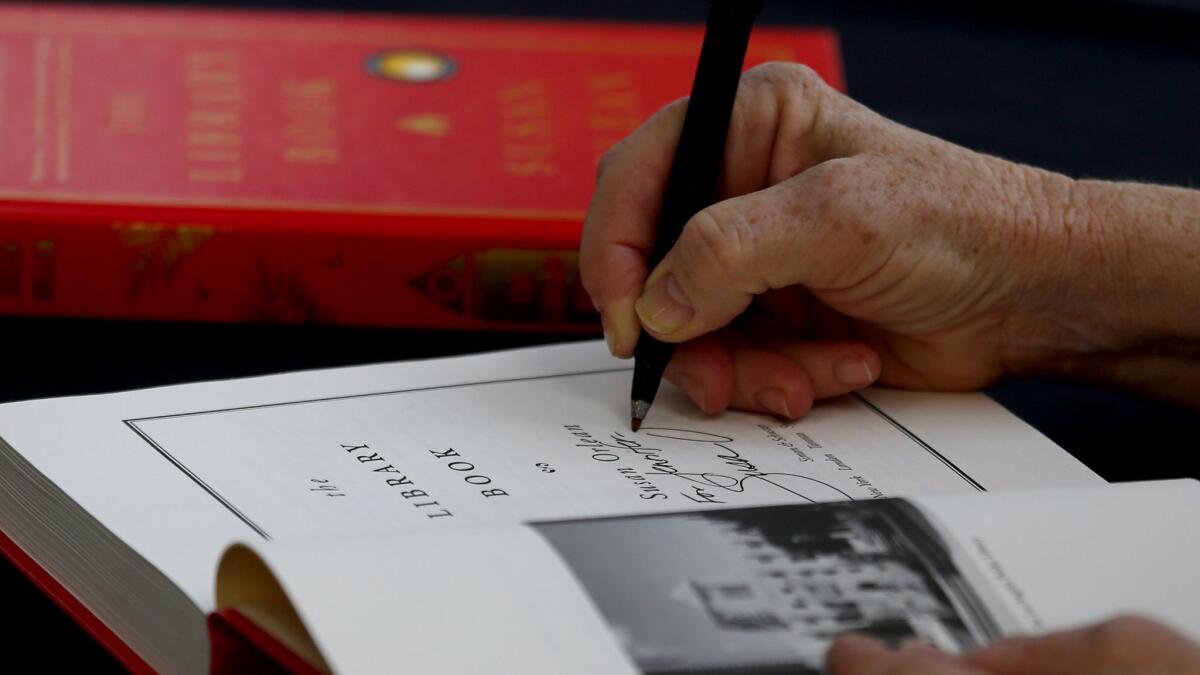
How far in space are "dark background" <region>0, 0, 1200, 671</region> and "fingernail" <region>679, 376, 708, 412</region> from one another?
0.16 metres

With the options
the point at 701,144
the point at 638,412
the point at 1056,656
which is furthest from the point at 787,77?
the point at 1056,656

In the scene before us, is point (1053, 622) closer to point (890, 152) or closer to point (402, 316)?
point (890, 152)

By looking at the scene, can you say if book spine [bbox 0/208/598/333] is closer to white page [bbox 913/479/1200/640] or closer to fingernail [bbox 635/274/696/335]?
fingernail [bbox 635/274/696/335]

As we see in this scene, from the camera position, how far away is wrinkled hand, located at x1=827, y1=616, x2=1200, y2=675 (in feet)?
1.32

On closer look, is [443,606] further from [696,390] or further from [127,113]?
[127,113]

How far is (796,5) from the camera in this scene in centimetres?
148

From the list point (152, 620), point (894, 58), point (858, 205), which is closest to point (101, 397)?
point (152, 620)

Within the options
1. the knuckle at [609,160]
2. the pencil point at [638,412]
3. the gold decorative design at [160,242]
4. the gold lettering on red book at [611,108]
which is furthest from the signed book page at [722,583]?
the gold lettering on red book at [611,108]

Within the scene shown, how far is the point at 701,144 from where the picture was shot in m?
0.71

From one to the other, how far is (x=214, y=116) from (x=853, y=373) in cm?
48

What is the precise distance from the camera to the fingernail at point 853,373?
72 cm

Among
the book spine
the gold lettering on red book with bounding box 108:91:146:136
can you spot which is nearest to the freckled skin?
the book spine

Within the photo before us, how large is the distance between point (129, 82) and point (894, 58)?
689 millimetres
